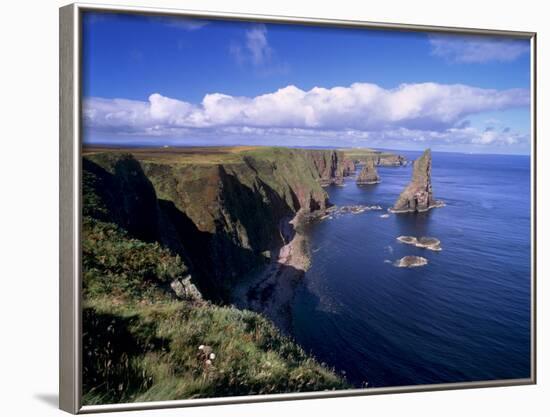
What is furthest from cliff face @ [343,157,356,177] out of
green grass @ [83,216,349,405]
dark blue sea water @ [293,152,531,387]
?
green grass @ [83,216,349,405]

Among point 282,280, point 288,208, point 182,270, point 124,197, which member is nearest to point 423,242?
point 288,208

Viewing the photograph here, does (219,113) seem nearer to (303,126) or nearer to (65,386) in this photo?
(303,126)

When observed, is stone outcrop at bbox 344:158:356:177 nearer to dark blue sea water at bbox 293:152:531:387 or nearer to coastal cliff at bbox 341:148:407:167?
coastal cliff at bbox 341:148:407:167

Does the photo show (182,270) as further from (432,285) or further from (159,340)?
(432,285)

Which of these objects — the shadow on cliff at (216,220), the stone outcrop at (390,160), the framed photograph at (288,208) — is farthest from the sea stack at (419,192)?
the shadow on cliff at (216,220)

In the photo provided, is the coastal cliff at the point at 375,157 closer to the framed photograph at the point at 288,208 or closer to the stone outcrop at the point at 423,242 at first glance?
the framed photograph at the point at 288,208
